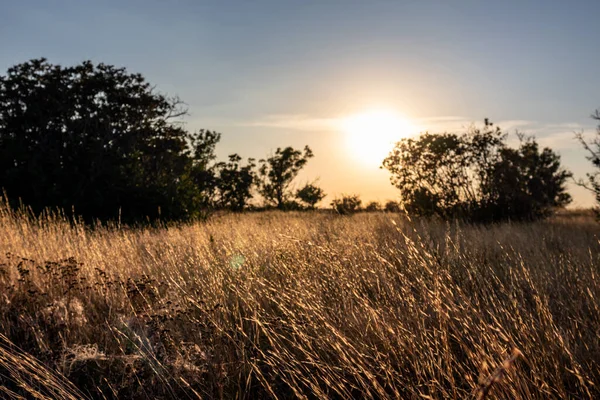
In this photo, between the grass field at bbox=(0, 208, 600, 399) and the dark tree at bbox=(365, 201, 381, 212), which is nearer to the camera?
the grass field at bbox=(0, 208, 600, 399)

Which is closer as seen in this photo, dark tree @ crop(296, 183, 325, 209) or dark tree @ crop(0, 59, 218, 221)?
dark tree @ crop(0, 59, 218, 221)

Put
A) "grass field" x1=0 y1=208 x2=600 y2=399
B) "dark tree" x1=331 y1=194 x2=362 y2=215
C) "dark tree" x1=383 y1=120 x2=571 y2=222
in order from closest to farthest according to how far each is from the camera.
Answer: "grass field" x1=0 y1=208 x2=600 y2=399, "dark tree" x1=383 y1=120 x2=571 y2=222, "dark tree" x1=331 y1=194 x2=362 y2=215

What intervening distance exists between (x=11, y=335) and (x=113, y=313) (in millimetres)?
956

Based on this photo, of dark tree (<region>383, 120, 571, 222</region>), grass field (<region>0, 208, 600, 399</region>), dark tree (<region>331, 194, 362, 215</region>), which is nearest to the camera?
grass field (<region>0, 208, 600, 399</region>)

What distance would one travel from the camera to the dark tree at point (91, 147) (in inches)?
634

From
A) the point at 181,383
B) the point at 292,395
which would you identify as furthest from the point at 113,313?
the point at 292,395

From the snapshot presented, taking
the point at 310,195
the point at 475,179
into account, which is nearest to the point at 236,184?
the point at 310,195

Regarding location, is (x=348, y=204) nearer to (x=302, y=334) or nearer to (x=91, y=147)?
(x=91, y=147)

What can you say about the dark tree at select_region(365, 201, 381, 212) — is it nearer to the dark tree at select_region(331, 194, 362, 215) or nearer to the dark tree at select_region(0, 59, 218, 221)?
the dark tree at select_region(331, 194, 362, 215)

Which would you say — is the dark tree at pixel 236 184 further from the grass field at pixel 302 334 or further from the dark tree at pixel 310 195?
the grass field at pixel 302 334

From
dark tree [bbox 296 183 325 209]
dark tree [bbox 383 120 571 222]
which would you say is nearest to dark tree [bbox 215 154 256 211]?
dark tree [bbox 296 183 325 209]

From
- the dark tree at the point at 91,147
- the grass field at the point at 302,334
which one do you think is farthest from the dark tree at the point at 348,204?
the grass field at the point at 302,334

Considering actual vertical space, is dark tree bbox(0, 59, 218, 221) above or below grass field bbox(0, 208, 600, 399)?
above

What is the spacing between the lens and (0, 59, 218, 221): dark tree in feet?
52.9
